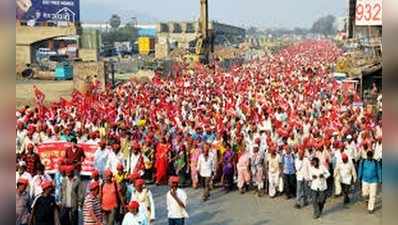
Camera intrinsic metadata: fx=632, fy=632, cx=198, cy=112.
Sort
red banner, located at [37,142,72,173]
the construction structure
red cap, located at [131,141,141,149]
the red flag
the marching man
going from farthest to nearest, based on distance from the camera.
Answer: the red flag, the construction structure, red cap, located at [131,141,141,149], red banner, located at [37,142,72,173], the marching man

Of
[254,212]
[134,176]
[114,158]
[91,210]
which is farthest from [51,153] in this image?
[254,212]

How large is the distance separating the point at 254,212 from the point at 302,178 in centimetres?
59

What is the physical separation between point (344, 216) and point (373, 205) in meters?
0.32

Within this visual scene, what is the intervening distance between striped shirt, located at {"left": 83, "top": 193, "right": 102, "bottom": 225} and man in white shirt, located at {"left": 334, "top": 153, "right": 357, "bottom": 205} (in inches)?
106

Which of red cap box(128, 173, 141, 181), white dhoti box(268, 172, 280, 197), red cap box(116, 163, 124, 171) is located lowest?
white dhoti box(268, 172, 280, 197)

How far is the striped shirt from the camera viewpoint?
15.8 ft

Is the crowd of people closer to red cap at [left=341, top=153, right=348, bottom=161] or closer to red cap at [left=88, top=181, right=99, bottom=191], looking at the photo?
red cap at [left=341, top=153, right=348, bottom=161]

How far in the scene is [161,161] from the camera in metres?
7.04

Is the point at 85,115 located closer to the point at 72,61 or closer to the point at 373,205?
the point at 72,61

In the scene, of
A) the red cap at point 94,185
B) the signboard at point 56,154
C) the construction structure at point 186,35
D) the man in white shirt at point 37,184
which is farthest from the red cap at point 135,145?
the red cap at point 94,185

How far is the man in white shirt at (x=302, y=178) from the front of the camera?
6.32 m

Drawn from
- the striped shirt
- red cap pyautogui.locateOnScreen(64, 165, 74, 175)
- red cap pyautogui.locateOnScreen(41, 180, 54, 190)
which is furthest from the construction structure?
red cap pyautogui.locateOnScreen(41, 180, 54, 190)

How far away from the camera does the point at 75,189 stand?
204 inches
